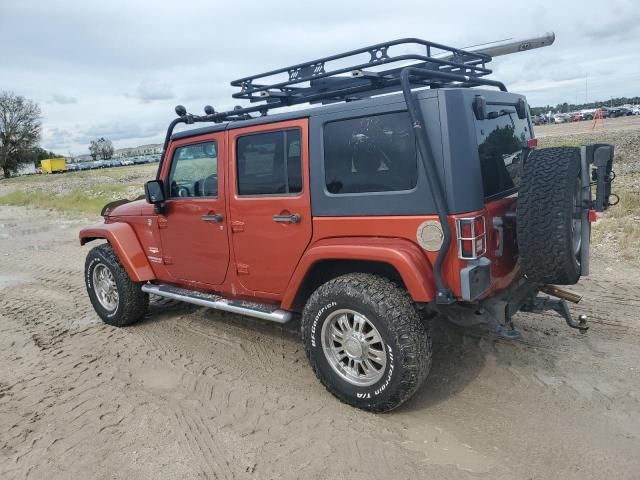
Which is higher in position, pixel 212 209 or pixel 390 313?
pixel 212 209

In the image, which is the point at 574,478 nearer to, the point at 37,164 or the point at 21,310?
the point at 21,310

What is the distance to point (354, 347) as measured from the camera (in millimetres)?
3498

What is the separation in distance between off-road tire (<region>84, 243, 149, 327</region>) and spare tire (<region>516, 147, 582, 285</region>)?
3928mm

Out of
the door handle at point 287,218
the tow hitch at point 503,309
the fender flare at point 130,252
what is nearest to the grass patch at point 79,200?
the fender flare at point 130,252

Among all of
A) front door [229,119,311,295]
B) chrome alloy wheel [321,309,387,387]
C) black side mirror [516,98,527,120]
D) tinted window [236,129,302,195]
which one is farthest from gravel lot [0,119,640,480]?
black side mirror [516,98,527,120]

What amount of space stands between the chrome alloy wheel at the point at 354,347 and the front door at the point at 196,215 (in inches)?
50.8

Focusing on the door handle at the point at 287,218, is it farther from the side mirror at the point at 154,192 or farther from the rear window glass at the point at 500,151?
the side mirror at the point at 154,192

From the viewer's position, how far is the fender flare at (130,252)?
5.26 metres

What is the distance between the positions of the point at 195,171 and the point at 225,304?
1255 mm

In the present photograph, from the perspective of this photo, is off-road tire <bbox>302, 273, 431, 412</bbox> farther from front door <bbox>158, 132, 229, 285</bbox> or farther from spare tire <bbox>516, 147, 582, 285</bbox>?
front door <bbox>158, 132, 229, 285</bbox>

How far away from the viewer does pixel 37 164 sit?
76.1m

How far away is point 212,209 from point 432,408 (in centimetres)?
240

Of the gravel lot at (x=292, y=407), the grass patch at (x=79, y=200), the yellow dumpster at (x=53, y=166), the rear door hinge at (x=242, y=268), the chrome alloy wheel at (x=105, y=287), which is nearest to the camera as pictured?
the gravel lot at (x=292, y=407)

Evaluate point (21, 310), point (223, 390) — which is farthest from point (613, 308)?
point (21, 310)
